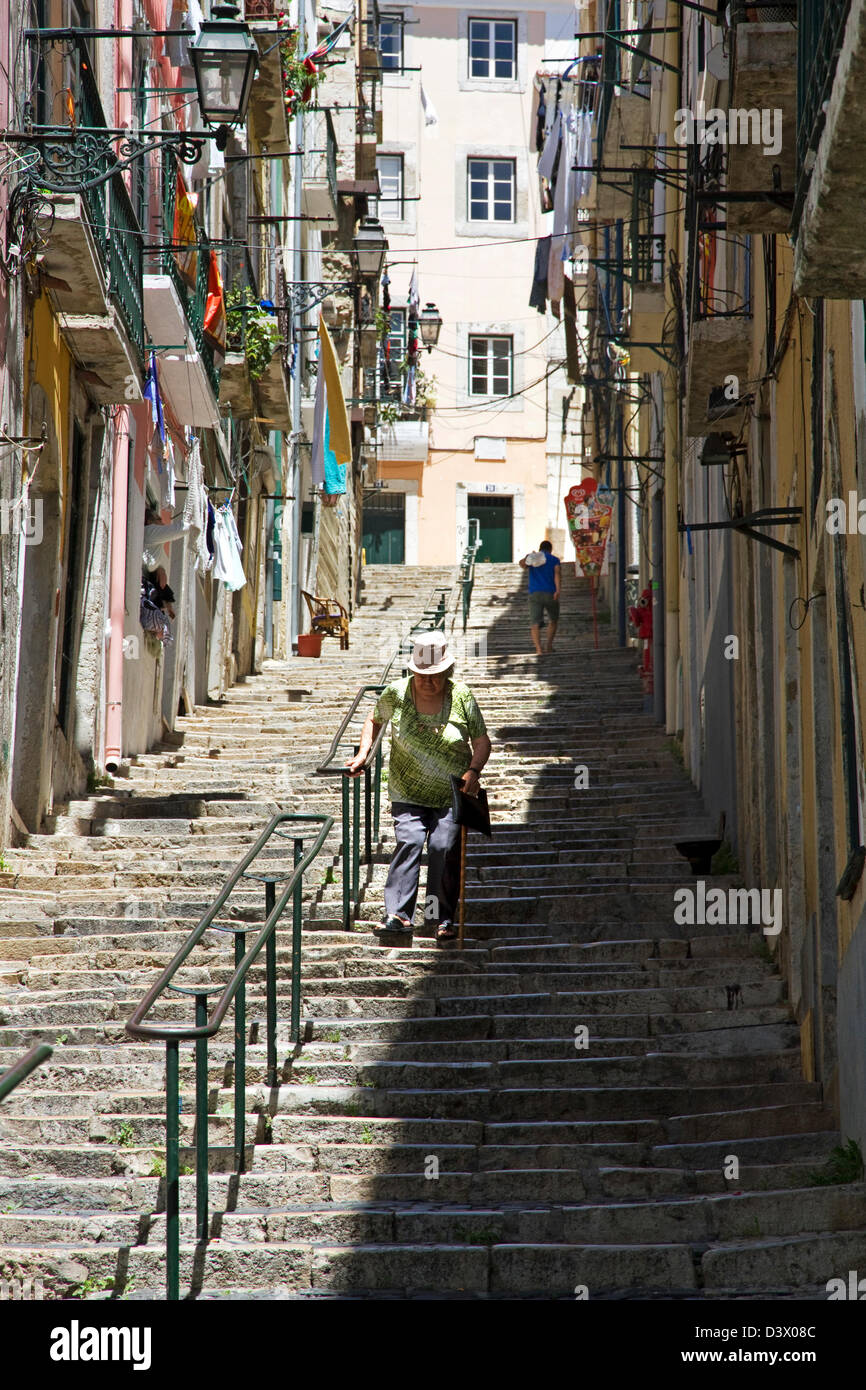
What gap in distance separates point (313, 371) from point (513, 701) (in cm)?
1271

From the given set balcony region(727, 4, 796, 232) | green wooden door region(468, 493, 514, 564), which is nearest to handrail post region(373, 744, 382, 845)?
balcony region(727, 4, 796, 232)

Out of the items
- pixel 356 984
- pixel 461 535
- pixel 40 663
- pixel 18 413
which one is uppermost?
pixel 18 413

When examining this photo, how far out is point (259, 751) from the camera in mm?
15500

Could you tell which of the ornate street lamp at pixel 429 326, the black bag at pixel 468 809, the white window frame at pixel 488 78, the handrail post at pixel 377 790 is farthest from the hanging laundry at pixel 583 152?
the white window frame at pixel 488 78

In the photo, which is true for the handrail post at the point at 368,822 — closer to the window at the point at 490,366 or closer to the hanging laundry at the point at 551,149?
the hanging laundry at the point at 551,149

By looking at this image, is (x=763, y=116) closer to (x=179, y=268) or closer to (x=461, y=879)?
(x=461, y=879)

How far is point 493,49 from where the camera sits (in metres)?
40.9

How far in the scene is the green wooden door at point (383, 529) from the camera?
39844mm

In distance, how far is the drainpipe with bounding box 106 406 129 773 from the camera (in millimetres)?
14250

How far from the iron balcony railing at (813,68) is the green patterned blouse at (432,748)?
423 cm

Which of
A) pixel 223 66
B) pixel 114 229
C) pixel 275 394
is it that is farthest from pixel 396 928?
pixel 275 394

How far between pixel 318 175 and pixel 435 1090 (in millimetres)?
22258
